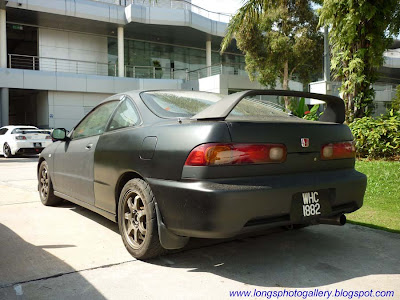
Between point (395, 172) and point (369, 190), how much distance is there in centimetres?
142

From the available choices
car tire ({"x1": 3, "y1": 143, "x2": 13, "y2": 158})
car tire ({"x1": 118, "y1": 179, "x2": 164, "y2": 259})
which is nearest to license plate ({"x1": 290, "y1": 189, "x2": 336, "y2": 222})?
car tire ({"x1": 118, "y1": 179, "x2": 164, "y2": 259})

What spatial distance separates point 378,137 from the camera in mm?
9031

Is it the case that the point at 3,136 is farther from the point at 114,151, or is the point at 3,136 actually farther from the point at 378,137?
the point at 114,151

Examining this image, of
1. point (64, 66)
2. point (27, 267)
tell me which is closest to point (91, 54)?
point (64, 66)

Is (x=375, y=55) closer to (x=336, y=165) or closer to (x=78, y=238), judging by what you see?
(x=336, y=165)

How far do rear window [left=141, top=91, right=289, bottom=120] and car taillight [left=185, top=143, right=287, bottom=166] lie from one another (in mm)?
400

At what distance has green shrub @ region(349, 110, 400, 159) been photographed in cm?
895

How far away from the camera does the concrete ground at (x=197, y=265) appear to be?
8.69 feet

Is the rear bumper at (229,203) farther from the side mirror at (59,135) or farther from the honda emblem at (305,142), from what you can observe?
the side mirror at (59,135)

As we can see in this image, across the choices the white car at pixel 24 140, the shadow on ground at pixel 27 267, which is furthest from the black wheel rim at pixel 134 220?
the white car at pixel 24 140

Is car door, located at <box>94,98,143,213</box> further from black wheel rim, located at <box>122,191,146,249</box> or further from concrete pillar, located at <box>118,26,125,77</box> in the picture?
concrete pillar, located at <box>118,26,125,77</box>

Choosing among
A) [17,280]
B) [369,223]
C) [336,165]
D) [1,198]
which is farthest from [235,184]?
[1,198]

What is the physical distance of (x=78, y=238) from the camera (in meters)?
3.85

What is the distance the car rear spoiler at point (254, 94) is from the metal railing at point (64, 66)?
2627 centimetres
